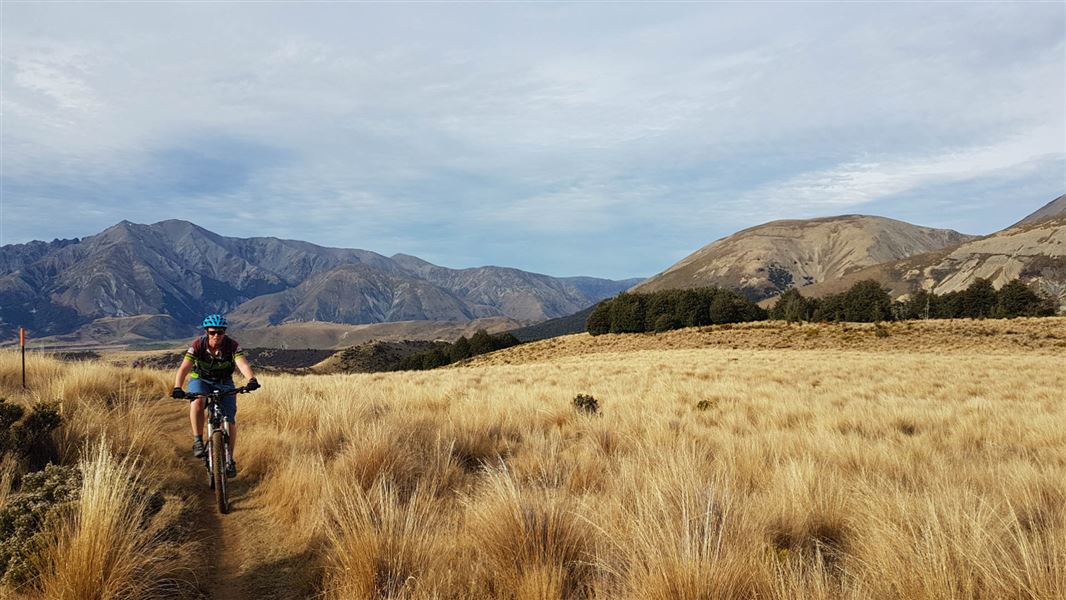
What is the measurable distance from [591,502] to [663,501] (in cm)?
86

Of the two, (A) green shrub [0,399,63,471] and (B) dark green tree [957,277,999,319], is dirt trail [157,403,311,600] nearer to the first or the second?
(A) green shrub [0,399,63,471]

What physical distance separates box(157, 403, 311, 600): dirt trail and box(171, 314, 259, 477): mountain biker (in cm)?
52

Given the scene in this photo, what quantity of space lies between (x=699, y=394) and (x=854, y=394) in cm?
484

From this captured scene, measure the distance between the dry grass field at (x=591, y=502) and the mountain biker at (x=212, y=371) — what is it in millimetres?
690

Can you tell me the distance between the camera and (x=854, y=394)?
1523 centimetres

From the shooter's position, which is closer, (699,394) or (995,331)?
(699,394)

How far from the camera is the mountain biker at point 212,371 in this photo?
21.7ft

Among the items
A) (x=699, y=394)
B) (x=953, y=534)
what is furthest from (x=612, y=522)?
(x=699, y=394)

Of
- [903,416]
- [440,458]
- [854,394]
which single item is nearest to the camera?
[440,458]

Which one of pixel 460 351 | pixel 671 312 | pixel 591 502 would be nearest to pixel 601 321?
pixel 671 312

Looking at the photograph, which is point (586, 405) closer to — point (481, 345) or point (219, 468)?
point (219, 468)

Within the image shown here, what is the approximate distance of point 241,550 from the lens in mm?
4734

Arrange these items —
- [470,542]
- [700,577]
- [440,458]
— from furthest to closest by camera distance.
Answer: [440,458], [470,542], [700,577]

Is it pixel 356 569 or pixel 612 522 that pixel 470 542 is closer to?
pixel 356 569
